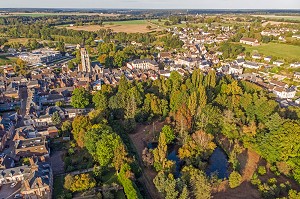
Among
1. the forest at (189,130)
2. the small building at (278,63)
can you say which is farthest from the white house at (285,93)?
the small building at (278,63)

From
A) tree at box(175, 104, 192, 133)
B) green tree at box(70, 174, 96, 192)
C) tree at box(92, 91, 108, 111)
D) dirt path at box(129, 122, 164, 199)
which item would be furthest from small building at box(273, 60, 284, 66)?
green tree at box(70, 174, 96, 192)

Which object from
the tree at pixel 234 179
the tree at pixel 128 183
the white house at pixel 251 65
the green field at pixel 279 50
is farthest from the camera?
the green field at pixel 279 50

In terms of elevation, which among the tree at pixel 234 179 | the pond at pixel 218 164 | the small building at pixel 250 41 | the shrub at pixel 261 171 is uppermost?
the small building at pixel 250 41

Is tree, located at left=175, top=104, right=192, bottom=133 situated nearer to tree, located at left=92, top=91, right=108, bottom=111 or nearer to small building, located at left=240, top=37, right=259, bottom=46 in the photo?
tree, located at left=92, top=91, right=108, bottom=111

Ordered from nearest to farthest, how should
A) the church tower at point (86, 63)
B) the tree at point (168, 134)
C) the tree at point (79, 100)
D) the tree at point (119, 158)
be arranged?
the tree at point (119, 158), the tree at point (168, 134), the tree at point (79, 100), the church tower at point (86, 63)

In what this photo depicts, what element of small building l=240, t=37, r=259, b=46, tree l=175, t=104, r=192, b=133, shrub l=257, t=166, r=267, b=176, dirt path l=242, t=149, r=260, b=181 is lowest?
dirt path l=242, t=149, r=260, b=181

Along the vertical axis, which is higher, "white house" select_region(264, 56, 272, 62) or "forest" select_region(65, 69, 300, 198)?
"white house" select_region(264, 56, 272, 62)

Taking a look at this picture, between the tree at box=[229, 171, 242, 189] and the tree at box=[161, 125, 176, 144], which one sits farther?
the tree at box=[161, 125, 176, 144]

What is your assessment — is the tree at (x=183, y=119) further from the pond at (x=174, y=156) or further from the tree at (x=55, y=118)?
the tree at (x=55, y=118)
